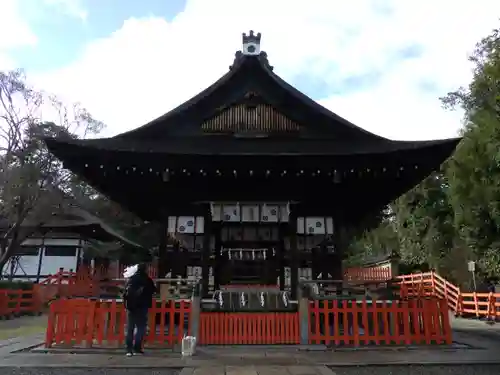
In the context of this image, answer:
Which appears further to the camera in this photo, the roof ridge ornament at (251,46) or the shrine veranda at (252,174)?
the roof ridge ornament at (251,46)

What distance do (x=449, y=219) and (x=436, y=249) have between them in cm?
223

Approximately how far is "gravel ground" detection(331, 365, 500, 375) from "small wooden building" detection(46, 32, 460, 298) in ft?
11.8

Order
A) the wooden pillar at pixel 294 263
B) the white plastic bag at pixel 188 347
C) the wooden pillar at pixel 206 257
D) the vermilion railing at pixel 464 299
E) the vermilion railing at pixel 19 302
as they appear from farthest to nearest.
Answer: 1. the vermilion railing at pixel 19 302
2. the vermilion railing at pixel 464 299
3. the wooden pillar at pixel 206 257
4. the wooden pillar at pixel 294 263
5. the white plastic bag at pixel 188 347

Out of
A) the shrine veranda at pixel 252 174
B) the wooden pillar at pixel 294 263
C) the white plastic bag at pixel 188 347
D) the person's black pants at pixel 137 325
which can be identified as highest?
the shrine veranda at pixel 252 174

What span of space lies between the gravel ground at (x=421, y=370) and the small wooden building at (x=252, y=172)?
3585 millimetres

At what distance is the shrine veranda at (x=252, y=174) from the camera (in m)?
9.99

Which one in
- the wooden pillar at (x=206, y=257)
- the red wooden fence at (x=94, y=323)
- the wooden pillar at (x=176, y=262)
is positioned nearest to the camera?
the red wooden fence at (x=94, y=323)

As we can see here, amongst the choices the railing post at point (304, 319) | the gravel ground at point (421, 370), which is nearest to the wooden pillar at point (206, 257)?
the railing post at point (304, 319)

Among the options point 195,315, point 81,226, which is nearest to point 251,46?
point 195,315

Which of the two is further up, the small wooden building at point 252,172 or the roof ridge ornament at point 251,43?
the roof ridge ornament at point 251,43

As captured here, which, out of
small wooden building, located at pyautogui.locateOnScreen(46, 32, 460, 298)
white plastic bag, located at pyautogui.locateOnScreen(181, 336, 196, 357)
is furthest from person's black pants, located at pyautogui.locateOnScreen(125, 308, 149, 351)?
small wooden building, located at pyautogui.locateOnScreen(46, 32, 460, 298)

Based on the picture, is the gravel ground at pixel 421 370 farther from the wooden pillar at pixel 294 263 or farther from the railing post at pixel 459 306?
the railing post at pixel 459 306

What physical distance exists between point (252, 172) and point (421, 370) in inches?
215

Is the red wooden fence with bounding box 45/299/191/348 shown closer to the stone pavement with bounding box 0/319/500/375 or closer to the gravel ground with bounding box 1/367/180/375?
the stone pavement with bounding box 0/319/500/375
